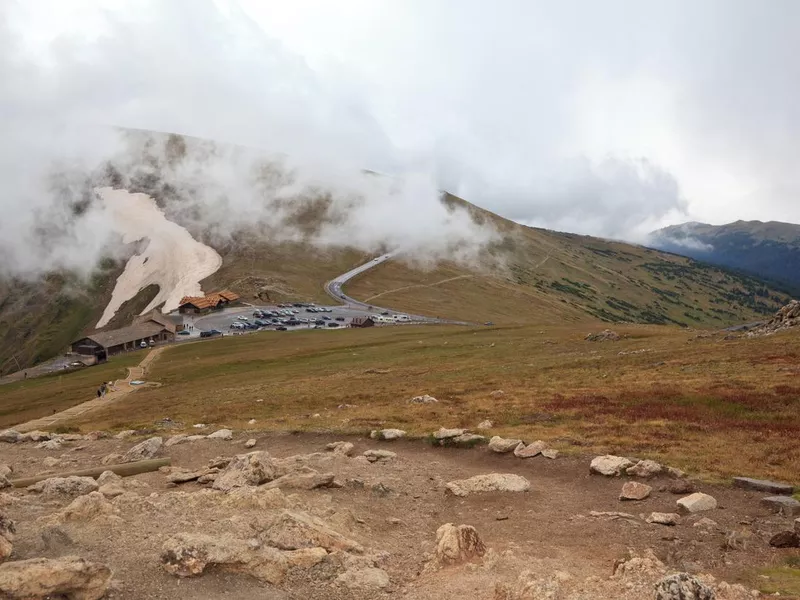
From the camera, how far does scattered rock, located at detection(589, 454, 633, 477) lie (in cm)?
2280

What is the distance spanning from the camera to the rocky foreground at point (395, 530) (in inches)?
517

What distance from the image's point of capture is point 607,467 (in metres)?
23.0

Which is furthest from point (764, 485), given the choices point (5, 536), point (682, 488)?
point (5, 536)

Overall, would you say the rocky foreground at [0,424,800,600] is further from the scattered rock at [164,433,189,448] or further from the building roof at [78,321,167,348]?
the building roof at [78,321,167,348]

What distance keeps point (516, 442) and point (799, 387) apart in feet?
72.2

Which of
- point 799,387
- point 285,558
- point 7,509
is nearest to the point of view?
point 285,558

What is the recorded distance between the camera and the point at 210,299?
564 feet

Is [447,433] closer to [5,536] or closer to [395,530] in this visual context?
[395,530]

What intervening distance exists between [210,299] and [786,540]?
17200 cm

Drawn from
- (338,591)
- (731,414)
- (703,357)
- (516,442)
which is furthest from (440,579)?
(703,357)

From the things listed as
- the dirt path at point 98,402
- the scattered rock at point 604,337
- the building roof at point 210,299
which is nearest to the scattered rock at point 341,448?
the dirt path at point 98,402

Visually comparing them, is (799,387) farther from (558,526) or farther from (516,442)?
(558,526)

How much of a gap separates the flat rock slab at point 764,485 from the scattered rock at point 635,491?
11.0 ft

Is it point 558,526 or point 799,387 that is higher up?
point 799,387
